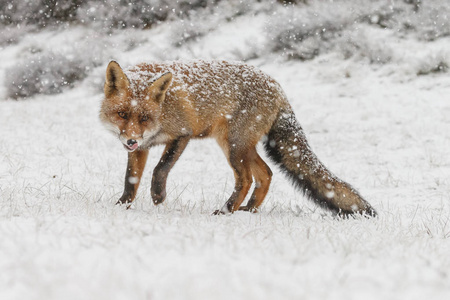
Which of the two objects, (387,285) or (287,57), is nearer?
(387,285)

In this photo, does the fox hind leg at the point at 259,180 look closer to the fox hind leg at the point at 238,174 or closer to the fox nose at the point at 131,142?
the fox hind leg at the point at 238,174

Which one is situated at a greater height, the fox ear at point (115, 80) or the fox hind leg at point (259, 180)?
the fox ear at point (115, 80)

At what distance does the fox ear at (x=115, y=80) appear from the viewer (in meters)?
4.41

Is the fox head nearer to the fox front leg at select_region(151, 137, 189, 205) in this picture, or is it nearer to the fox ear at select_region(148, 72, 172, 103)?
the fox ear at select_region(148, 72, 172, 103)

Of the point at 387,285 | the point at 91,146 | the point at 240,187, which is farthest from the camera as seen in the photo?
the point at 91,146

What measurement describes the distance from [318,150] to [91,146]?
494 cm

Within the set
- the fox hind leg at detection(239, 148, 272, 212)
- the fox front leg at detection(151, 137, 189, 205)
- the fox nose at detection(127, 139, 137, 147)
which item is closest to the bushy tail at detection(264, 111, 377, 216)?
the fox hind leg at detection(239, 148, 272, 212)

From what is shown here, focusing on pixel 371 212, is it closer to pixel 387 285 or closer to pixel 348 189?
pixel 348 189

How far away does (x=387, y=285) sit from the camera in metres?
2.10

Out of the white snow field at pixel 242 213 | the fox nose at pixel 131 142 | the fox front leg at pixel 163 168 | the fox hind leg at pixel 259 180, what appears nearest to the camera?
the white snow field at pixel 242 213

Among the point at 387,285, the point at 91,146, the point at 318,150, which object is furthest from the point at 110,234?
the point at 318,150

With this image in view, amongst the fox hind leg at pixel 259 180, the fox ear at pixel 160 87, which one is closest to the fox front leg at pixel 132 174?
the fox ear at pixel 160 87

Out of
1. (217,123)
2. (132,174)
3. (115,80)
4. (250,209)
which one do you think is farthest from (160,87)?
(250,209)

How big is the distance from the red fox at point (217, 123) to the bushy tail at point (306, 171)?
0.01 m
